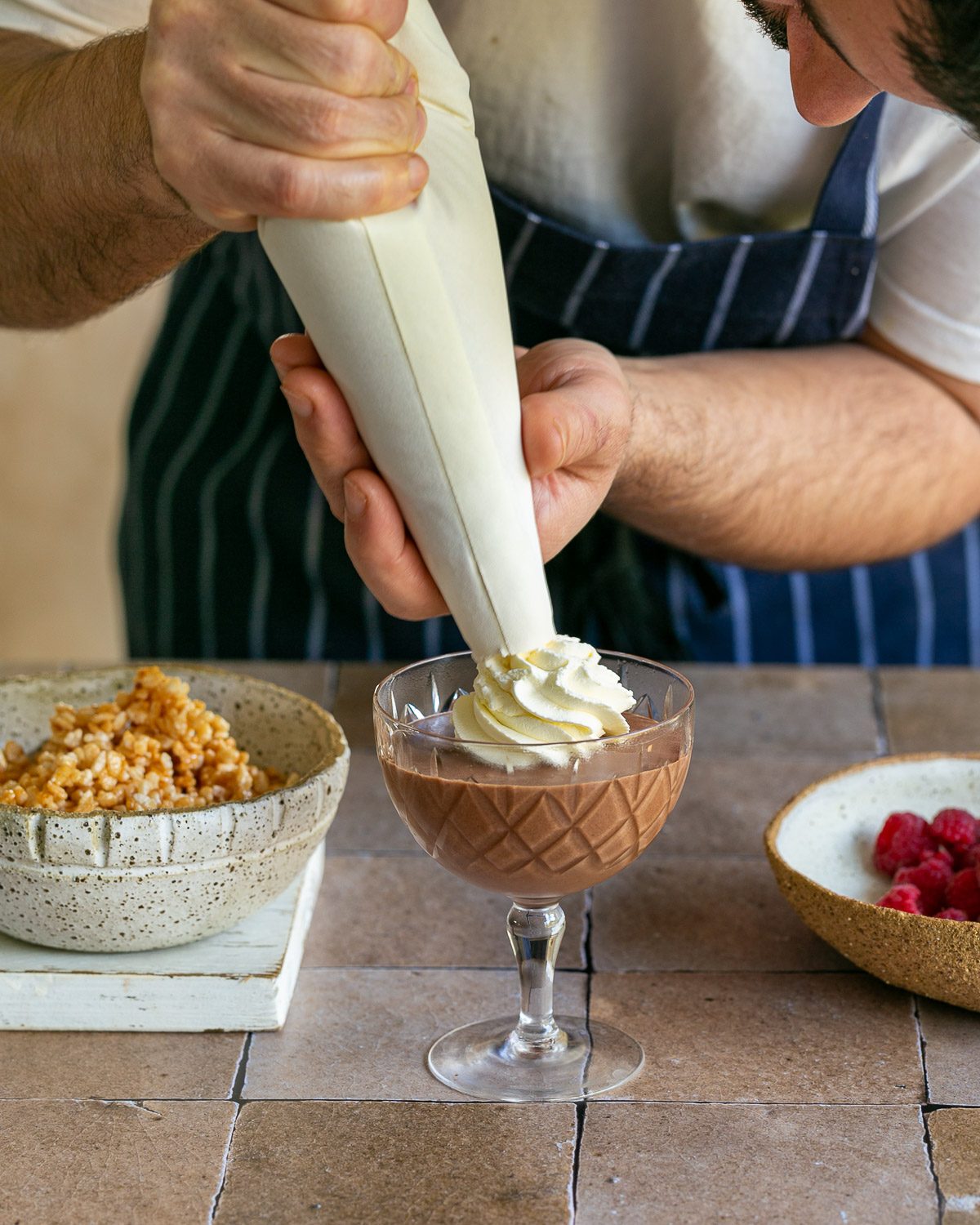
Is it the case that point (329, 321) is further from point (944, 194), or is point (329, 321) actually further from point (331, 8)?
point (944, 194)

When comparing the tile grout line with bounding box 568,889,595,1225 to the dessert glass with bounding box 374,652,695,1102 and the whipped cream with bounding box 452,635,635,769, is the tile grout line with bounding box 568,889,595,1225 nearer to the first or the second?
the dessert glass with bounding box 374,652,695,1102

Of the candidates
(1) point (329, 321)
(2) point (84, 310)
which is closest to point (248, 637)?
(2) point (84, 310)

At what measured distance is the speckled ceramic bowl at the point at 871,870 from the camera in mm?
872

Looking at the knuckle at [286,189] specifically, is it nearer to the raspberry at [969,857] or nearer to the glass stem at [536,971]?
the glass stem at [536,971]

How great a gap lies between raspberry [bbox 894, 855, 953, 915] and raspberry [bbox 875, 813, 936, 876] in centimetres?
3

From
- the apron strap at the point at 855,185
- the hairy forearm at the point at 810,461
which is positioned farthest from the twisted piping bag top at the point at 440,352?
the apron strap at the point at 855,185

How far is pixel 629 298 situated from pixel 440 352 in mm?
654

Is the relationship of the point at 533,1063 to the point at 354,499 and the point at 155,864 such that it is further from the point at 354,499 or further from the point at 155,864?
the point at 354,499

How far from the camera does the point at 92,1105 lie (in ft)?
2.81

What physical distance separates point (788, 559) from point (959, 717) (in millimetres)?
248

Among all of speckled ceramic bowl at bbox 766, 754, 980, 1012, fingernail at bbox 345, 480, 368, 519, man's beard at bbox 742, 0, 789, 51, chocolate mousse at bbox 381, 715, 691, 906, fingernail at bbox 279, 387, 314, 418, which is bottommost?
speckled ceramic bowl at bbox 766, 754, 980, 1012

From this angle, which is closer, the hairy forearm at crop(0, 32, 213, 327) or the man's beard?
the man's beard

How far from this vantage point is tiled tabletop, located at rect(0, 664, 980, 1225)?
2.54 feet

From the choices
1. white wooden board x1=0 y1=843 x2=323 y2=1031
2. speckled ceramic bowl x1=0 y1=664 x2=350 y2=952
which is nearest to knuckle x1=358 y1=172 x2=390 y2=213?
speckled ceramic bowl x1=0 y1=664 x2=350 y2=952
